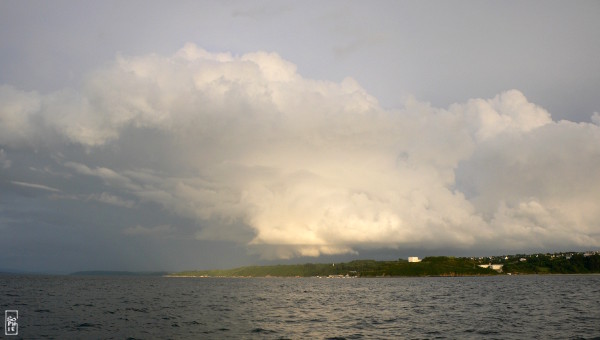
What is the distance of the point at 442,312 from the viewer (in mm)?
87375

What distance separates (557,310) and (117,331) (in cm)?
8725

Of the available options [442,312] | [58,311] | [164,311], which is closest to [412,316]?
[442,312]

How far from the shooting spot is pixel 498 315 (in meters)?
81.5

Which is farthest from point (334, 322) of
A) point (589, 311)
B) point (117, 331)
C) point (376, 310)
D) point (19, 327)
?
point (589, 311)

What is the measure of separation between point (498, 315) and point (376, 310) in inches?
989

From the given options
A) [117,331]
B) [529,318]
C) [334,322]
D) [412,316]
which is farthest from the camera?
[412,316]

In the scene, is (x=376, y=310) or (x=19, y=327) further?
(x=376, y=310)

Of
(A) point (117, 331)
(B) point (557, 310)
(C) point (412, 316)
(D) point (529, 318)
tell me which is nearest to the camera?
(A) point (117, 331)

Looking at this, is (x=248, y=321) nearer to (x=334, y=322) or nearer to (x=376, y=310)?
(x=334, y=322)

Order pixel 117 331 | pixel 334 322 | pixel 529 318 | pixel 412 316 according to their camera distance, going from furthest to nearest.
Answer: pixel 412 316 → pixel 529 318 → pixel 334 322 → pixel 117 331

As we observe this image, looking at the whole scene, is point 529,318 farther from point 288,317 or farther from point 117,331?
point 117,331
